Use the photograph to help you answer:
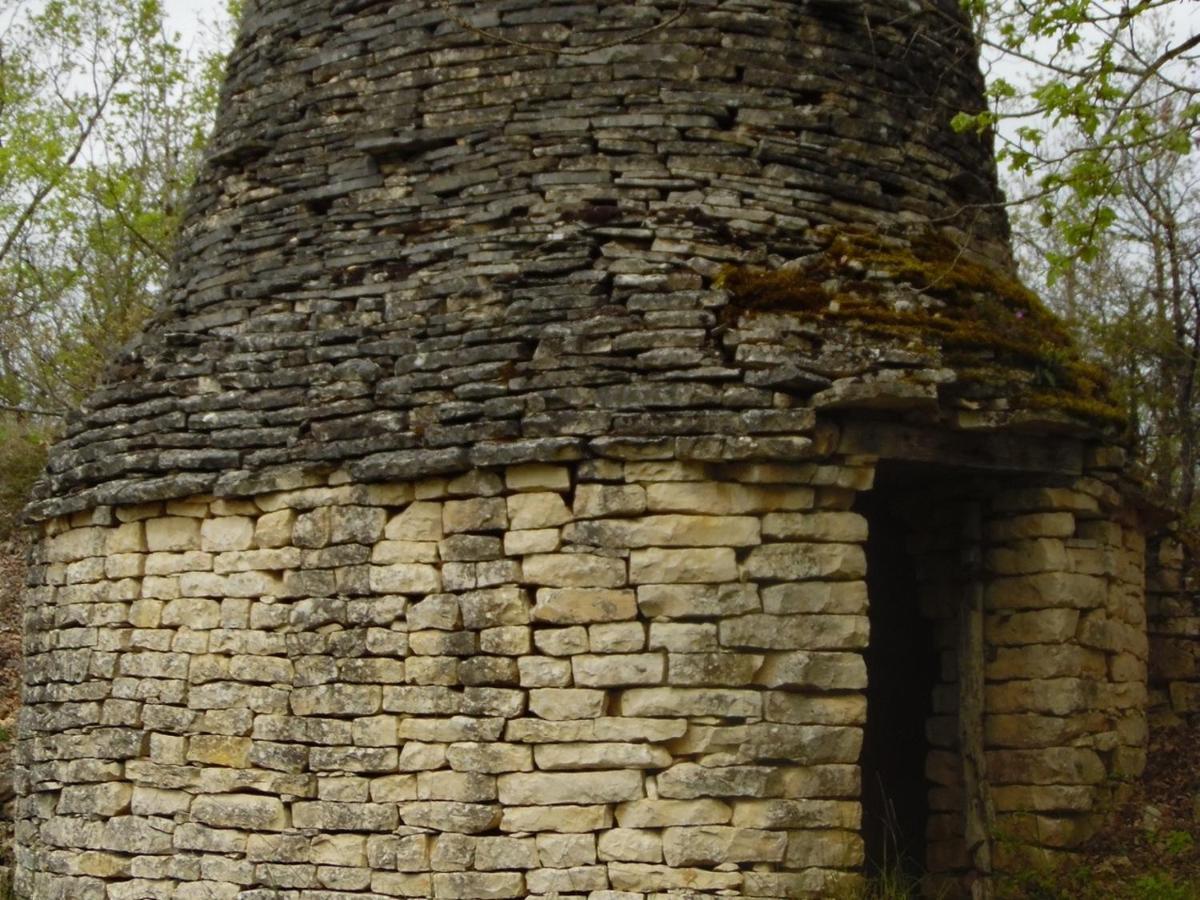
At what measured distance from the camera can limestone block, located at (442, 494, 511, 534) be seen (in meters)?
6.65

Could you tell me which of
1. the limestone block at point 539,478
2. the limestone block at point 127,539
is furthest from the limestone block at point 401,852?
the limestone block at point 127,539

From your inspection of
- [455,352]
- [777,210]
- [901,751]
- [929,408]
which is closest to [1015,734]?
[901,751]

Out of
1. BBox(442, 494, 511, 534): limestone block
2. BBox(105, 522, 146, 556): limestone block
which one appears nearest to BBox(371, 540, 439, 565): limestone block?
BBox(442, 494, 511, 534): limestone block

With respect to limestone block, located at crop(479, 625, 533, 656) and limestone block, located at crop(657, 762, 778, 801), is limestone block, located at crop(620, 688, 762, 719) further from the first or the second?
limestone block, located at crop(479, 625, 533, 656)

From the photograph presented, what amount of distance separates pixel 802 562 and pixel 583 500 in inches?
38.2

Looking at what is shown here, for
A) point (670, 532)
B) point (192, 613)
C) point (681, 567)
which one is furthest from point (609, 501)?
point (192, 613)

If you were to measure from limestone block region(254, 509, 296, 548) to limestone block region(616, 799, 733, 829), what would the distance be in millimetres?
2074

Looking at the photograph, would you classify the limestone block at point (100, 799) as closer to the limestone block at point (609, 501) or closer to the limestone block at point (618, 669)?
the limestone block at point (618, 669)

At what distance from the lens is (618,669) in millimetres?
6398

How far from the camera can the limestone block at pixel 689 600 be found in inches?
253

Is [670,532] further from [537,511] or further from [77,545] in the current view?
[77,545]

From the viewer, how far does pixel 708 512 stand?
648cm

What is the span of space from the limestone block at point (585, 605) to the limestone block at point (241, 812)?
1.56 m

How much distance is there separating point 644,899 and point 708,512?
1620mm
